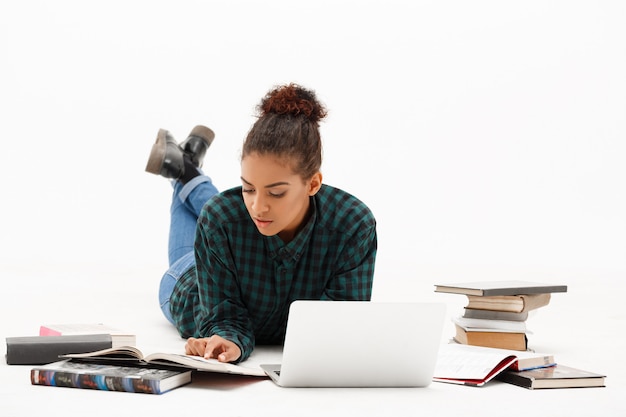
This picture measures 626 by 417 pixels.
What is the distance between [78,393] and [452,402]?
3.28 ft

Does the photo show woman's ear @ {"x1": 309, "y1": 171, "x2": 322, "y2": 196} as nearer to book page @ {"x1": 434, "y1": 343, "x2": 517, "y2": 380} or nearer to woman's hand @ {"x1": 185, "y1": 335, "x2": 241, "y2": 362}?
woman's hand @ {"x1": 185, "y1": 335, "x2": 241, "y2": 362}

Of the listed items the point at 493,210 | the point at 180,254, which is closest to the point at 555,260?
the point at 493,210

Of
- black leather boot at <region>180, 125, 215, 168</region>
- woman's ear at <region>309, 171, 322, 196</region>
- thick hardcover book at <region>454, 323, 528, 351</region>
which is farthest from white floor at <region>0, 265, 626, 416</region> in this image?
black leather boot at <region>180, 125, 215, 168</region>

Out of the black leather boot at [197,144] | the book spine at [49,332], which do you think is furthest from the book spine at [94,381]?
the black leather boot at [197,144]

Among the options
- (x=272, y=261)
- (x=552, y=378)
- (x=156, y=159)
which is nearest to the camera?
(x=552, y=378)

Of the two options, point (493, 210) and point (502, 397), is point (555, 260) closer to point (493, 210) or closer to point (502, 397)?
point (493, 210)

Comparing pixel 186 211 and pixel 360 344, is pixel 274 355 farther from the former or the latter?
pixel 186 211

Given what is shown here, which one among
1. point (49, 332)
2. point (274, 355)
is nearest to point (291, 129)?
point (274, 355)

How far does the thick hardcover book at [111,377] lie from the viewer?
233 cm

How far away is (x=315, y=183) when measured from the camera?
2994mm

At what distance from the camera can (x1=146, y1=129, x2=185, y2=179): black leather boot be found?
14.9ft

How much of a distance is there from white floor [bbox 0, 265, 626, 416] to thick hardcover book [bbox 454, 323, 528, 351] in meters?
0.13

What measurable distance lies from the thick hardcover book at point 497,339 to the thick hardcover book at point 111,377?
1.29 m

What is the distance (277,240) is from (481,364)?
2.72 ft
